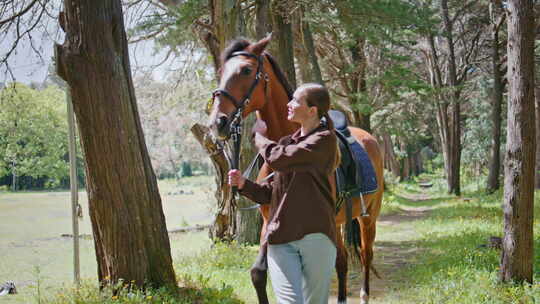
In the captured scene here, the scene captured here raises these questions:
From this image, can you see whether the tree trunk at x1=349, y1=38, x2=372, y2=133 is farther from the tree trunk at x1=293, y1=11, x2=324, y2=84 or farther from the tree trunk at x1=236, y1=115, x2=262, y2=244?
the tree trunk at x1=236, y1=115, x2=262, y2=244

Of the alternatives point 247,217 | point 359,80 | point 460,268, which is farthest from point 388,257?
point 359,80

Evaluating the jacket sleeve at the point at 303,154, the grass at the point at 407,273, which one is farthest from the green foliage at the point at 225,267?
the jacket sleeve at the point at 303,154

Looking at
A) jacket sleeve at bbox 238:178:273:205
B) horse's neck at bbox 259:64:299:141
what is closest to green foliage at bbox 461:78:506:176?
horse's neck at bbox 259:64:299:141

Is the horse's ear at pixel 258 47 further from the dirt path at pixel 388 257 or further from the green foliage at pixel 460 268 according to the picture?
the dirt path at pixel 388 257

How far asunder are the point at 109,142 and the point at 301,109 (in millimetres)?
2465

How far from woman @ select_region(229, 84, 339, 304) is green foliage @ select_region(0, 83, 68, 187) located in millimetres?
4540

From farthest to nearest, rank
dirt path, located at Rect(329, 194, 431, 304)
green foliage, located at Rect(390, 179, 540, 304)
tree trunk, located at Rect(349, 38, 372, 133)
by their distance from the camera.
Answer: tree trunk, located at Rect(349, 38, 372, 133), dirt path, located at Rect(329, 194, 431, 304), green foliage, located at Rect(390, 179, 540, 304)

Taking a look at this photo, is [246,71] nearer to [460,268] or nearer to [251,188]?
[251,188]

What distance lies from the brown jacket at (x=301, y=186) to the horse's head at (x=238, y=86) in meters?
0.37

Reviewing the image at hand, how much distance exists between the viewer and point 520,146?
535 cm

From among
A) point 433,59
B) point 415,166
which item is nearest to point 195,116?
point 433,59

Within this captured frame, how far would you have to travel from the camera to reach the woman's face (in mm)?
3178

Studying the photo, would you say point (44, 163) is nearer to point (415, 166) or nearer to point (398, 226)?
point (398, 226)

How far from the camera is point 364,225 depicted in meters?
6.07
